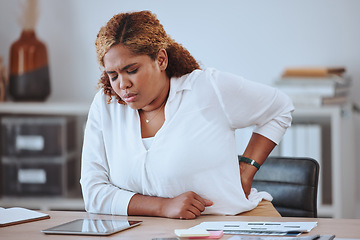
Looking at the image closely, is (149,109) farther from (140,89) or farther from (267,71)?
(267,71)

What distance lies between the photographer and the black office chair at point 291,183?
1819mm

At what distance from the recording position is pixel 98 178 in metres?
1.69

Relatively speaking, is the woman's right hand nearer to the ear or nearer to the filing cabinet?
the ear

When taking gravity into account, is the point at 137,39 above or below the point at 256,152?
above

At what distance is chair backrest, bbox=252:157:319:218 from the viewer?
1819 millimetres

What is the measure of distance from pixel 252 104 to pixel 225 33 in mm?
1471

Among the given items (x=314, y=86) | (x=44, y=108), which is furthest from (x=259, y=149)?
(x=44, y=108)

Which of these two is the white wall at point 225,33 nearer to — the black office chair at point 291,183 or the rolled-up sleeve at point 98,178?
the black office chair at point 291,183

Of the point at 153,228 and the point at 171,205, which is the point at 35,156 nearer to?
the point at 171,205

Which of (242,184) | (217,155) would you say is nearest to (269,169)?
(242,184)

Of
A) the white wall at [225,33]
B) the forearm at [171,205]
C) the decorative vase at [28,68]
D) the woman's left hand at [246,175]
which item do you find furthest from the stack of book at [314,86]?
the forearm at [171,205]

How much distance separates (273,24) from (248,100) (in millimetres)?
1476

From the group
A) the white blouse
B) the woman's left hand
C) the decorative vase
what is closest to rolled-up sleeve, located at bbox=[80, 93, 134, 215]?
the white blouse

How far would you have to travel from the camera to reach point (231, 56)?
10.4ft
